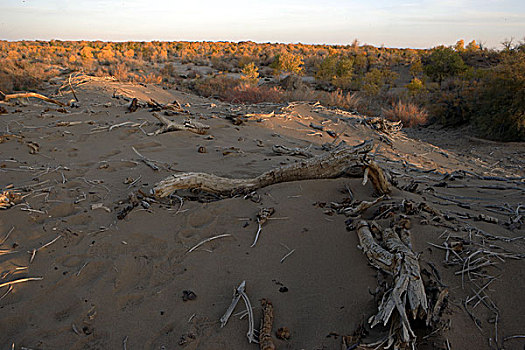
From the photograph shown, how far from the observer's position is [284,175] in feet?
11.2

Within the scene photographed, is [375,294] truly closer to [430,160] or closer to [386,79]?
[430,160]

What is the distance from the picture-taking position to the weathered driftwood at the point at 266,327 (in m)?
1.73

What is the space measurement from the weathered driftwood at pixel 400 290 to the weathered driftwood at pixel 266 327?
53 cm

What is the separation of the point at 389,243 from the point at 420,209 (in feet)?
2.29

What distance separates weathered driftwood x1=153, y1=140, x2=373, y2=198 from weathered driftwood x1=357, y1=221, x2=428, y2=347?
1244 millimetres

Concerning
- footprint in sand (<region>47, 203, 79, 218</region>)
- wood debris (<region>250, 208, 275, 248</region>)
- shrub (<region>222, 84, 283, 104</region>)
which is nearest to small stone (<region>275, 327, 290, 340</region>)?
wood debris (<region>250, 208, 275, 248</region>)

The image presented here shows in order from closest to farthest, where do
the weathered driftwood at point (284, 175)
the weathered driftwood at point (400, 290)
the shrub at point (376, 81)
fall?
1. the weathered driftwood at point (400, 290)
2. the weathered driftwood at point (284, 175)
3. the shrub at point (376, 81)

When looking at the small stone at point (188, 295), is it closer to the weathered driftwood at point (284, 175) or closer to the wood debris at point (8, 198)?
the weathered driftwood at point (284, 175)

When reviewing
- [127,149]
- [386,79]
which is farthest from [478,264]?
[386,79]

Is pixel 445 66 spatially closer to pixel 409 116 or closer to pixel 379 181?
pixel 409 116

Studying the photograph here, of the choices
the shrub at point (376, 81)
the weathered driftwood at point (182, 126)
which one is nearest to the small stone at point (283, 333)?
the weathered driftwood at point (182, 126)

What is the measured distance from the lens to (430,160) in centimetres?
641

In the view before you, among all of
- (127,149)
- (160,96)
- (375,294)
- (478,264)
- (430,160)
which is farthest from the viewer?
(160,96)

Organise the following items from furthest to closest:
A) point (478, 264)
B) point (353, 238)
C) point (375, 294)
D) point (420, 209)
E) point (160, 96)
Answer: point (160, 96) < point (420, 209) < point (353, 238) < point (478, 264) < point (375, 294)
